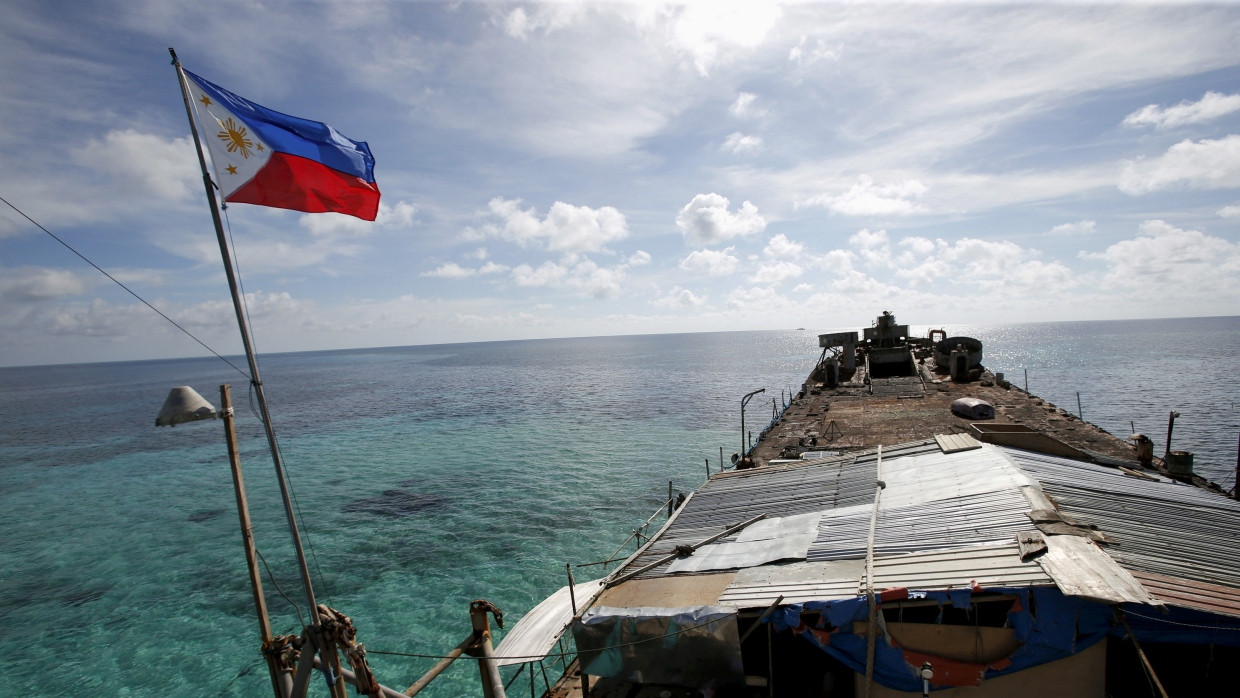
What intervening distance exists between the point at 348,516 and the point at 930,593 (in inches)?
1308

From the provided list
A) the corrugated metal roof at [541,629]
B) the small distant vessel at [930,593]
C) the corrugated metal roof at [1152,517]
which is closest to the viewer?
the small distant vessel at [930,593]

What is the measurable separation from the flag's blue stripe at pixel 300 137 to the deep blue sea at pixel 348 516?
54.4ft

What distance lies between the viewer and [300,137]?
7.89 metres

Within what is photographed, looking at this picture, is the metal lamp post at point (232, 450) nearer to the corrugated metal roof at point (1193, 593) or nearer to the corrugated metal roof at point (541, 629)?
the corrugated metal roof at point (541, 629)

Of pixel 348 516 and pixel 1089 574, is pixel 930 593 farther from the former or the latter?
pixel 348 516

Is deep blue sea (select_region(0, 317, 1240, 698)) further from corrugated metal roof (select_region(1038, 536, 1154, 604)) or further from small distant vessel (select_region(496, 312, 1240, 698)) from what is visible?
corrugated metal roof (select_region(1038, 536, 1154, 604))

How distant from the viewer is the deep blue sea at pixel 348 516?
68.9 ft

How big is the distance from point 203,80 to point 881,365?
61604 mm

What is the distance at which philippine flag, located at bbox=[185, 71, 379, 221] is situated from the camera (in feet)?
23.4

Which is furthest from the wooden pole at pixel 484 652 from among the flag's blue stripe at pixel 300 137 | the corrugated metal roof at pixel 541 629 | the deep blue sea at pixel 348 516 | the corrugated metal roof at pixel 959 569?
the deep blue sea at pixel 348 516

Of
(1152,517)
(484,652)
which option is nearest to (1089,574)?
(1152,517)

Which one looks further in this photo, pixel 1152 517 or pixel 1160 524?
pixel 1152 517

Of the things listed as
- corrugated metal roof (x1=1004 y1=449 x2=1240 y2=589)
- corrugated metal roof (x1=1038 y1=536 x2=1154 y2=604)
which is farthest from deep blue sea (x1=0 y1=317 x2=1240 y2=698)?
corrugated metal roof (x1=1004 y1=449 x2=1240 y2=589)

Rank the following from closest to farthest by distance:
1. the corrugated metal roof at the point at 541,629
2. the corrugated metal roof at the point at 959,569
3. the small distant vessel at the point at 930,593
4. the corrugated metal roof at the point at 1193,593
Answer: the corrugated metal roof at the point at 1193,593 → the small distant vessel at the point at 930,593 → the corrugated metal roof at the point at 959,569 → the corrugated metal roof at the point at 541,629
